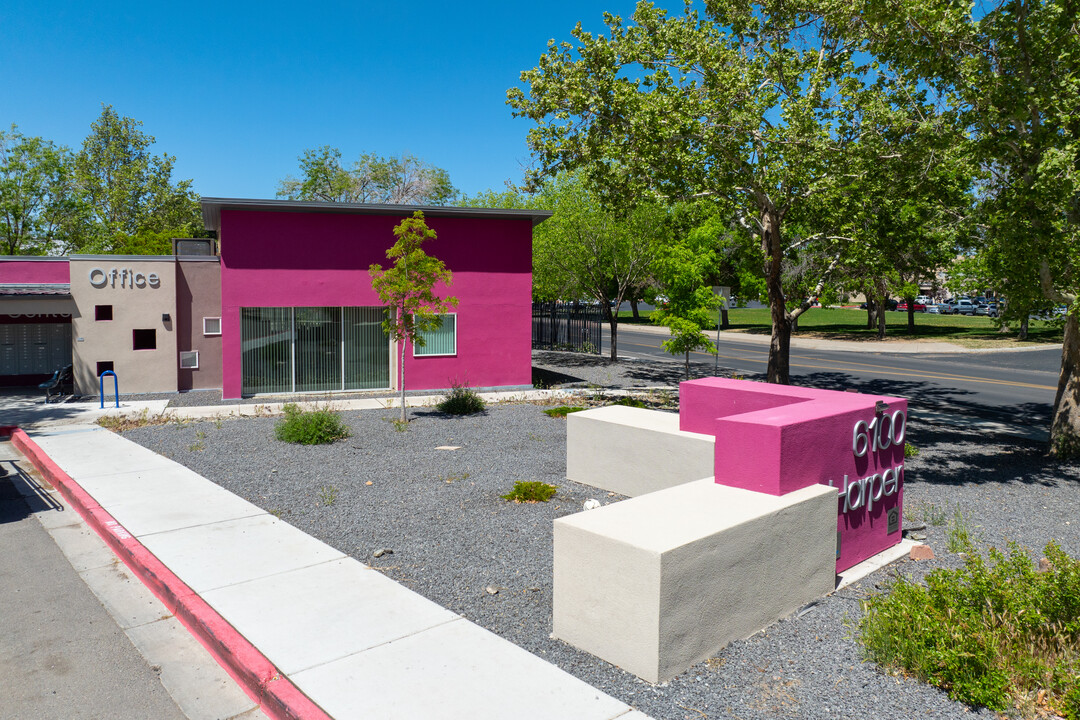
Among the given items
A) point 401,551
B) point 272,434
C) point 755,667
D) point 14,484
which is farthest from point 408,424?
point 755,667

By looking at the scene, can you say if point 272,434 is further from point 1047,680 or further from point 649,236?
point 649,236

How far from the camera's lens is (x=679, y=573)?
5168 millimetres

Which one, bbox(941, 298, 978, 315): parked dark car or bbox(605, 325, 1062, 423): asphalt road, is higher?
bbox(941, 298, 978, 315): parked dark car

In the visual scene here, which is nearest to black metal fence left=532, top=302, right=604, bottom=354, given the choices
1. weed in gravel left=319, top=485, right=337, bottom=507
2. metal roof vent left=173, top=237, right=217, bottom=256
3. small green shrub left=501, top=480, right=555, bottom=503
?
metal roof vent left=173, top=237, right=217, bottom=256

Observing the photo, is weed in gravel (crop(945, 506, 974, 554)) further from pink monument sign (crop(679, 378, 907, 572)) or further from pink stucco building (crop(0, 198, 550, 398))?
pink stucco building (crop(0, 198, 550, 398))

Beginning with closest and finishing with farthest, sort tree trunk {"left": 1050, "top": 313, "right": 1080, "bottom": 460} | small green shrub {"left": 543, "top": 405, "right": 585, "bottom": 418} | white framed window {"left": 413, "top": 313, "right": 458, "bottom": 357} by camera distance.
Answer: tree trunk {"left": 1050, "top": 313, "right": 1080, "bottom": 460} → small green shrub {"left": 543, "top": 405, "right": 585, "bottom": 418} → white framed window {"left": 413, "top": 313, "right": 458, "bottom": 357}

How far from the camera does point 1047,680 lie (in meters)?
4.67

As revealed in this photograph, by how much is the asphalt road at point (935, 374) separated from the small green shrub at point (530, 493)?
516 inches

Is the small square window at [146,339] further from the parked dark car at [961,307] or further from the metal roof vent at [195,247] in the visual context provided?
the parked dark car at [961,307]

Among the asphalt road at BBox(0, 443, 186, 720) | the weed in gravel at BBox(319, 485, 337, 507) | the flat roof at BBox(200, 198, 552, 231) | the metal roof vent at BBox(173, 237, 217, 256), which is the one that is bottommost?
the asphalt road at BBox(0, 443, 186, 720)

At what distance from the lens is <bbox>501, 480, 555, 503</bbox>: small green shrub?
32.1 ft

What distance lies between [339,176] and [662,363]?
47312mm

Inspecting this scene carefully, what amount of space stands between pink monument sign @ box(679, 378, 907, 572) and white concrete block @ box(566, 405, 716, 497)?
85 cm

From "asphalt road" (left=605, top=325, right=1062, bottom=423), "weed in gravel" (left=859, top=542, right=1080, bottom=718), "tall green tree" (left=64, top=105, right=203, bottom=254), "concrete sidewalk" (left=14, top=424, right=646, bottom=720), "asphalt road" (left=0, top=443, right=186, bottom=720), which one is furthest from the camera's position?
"tall green tree" (left=64, top=105, right=203, bottom=254)
